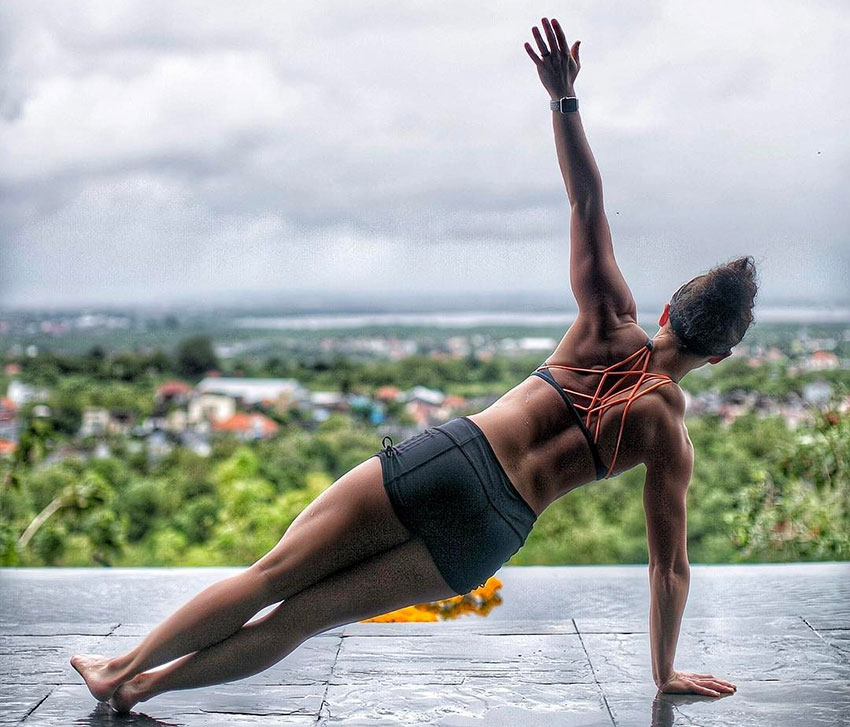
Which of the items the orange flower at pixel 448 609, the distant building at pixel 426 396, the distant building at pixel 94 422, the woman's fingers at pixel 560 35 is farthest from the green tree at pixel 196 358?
the woman's fingers at pixel 560 35

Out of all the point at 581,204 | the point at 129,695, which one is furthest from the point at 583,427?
the point at 129,695

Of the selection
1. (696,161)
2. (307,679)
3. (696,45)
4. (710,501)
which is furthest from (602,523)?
(307,679)

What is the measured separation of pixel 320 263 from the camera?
31.4 ft

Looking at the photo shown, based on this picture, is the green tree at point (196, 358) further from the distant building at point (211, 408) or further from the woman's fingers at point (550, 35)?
the woman's fingers at point (550, 35)

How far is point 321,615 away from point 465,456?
16.9 inches

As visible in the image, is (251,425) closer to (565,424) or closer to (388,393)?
(388,393)

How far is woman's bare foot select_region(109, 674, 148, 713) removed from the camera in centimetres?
220

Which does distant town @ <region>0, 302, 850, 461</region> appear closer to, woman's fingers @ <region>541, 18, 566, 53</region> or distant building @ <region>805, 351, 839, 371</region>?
distant building @ <region>805, 351, 839, 371</region>

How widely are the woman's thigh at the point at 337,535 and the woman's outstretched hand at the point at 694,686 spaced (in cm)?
73

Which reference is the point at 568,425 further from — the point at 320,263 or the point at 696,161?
the point at 320,263

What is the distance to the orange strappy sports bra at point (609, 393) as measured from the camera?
83.4 inches

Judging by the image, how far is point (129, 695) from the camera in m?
2.21

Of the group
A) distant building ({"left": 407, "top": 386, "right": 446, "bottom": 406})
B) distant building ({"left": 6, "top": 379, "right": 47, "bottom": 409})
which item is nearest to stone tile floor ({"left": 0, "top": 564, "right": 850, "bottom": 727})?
distant building ({"left": 407, "top": 386, "right": 446, "bottom": 406})

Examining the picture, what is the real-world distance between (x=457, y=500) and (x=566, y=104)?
869 millimetres
